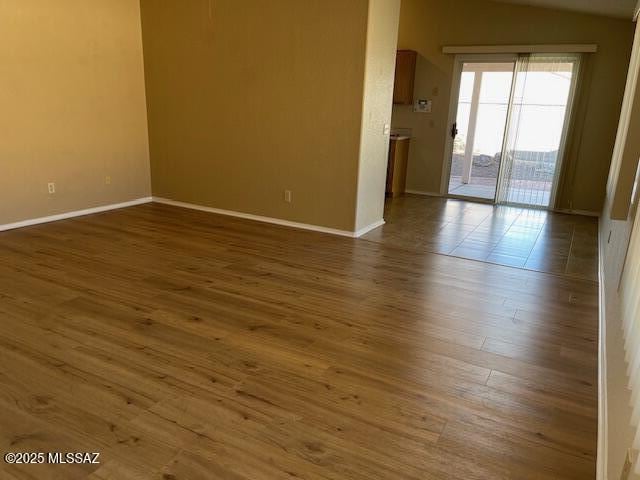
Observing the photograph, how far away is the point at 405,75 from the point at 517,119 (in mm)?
1905

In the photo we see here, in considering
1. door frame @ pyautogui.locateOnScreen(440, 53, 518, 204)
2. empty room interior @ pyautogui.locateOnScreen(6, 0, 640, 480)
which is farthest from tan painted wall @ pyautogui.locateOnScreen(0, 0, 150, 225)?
door frame @ pyautogui.locateOnScreen(440, 53, 518, 204)

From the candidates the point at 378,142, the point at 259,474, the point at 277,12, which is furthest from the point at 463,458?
the point at 277,12

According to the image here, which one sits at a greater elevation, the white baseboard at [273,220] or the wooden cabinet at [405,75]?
the wooden cabinet at [405,75]

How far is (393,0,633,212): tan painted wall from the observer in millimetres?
6129

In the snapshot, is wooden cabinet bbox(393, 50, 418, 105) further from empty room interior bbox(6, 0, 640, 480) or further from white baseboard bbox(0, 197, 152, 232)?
white baseboard bbox(0, 197, 152, 232)

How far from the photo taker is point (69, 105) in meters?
5.06

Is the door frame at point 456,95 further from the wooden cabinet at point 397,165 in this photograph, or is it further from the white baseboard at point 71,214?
the white baseboard at point 71,214

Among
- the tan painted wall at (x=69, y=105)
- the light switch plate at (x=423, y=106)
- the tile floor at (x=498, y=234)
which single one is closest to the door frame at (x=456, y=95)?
the light switch plate at (x=423, y=106)

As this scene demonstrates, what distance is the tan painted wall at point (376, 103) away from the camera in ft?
15.0

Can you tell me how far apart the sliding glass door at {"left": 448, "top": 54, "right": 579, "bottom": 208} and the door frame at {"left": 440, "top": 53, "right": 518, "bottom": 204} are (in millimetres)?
16

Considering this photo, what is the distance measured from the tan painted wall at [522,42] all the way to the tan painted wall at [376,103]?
8.44 feet

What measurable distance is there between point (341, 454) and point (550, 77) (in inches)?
260

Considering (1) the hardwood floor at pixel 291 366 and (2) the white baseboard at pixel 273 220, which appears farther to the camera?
(2) the white baseboard at pixel 273 220

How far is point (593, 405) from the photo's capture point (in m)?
2.17
